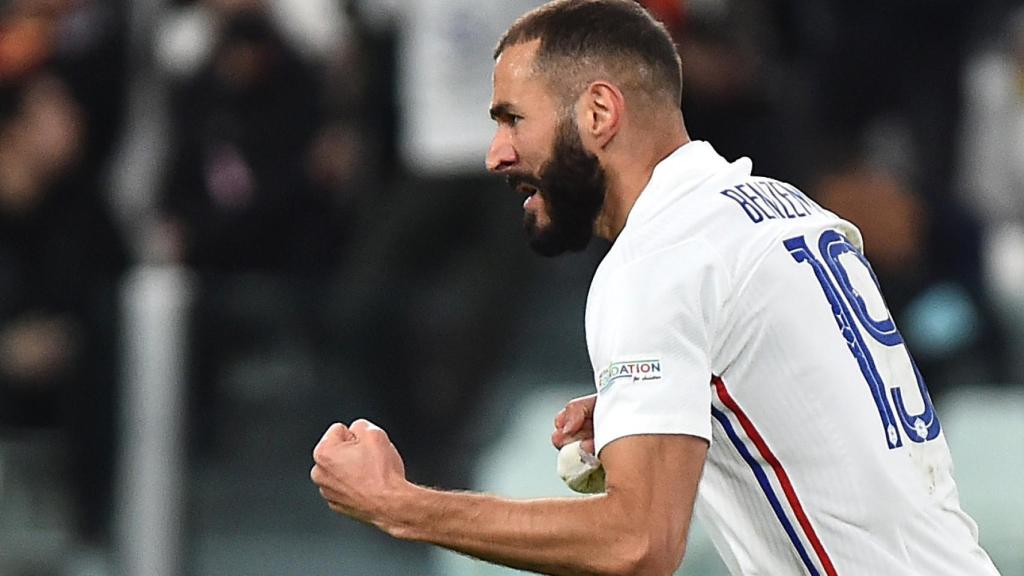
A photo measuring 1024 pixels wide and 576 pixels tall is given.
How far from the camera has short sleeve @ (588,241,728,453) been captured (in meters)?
2.52

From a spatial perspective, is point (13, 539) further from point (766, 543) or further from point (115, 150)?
point (766, 543)

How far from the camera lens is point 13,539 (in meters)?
Result: 6.55

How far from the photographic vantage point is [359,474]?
262 centimetres

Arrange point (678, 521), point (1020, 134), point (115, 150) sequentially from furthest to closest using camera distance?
point (115, 150) < point (1020, 134) < point (678, 521)

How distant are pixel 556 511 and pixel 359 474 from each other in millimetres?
308

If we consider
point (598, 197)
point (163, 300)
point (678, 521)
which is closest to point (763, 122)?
point (163, 300)

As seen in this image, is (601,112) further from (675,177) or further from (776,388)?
(776,388)

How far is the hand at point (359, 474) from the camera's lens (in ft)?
8.57

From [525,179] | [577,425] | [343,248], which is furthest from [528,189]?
[343,248]

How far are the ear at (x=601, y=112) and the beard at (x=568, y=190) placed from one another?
2 cm

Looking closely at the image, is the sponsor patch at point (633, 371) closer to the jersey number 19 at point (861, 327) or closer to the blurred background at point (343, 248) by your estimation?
the jersey number 19 at point (861, 327)

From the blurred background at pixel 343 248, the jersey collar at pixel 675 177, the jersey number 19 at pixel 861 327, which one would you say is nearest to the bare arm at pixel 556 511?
the jersey number 19 at pixel 861 327

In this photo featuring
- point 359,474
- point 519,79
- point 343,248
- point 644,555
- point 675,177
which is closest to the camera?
point 644,555

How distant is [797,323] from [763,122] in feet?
11.5
